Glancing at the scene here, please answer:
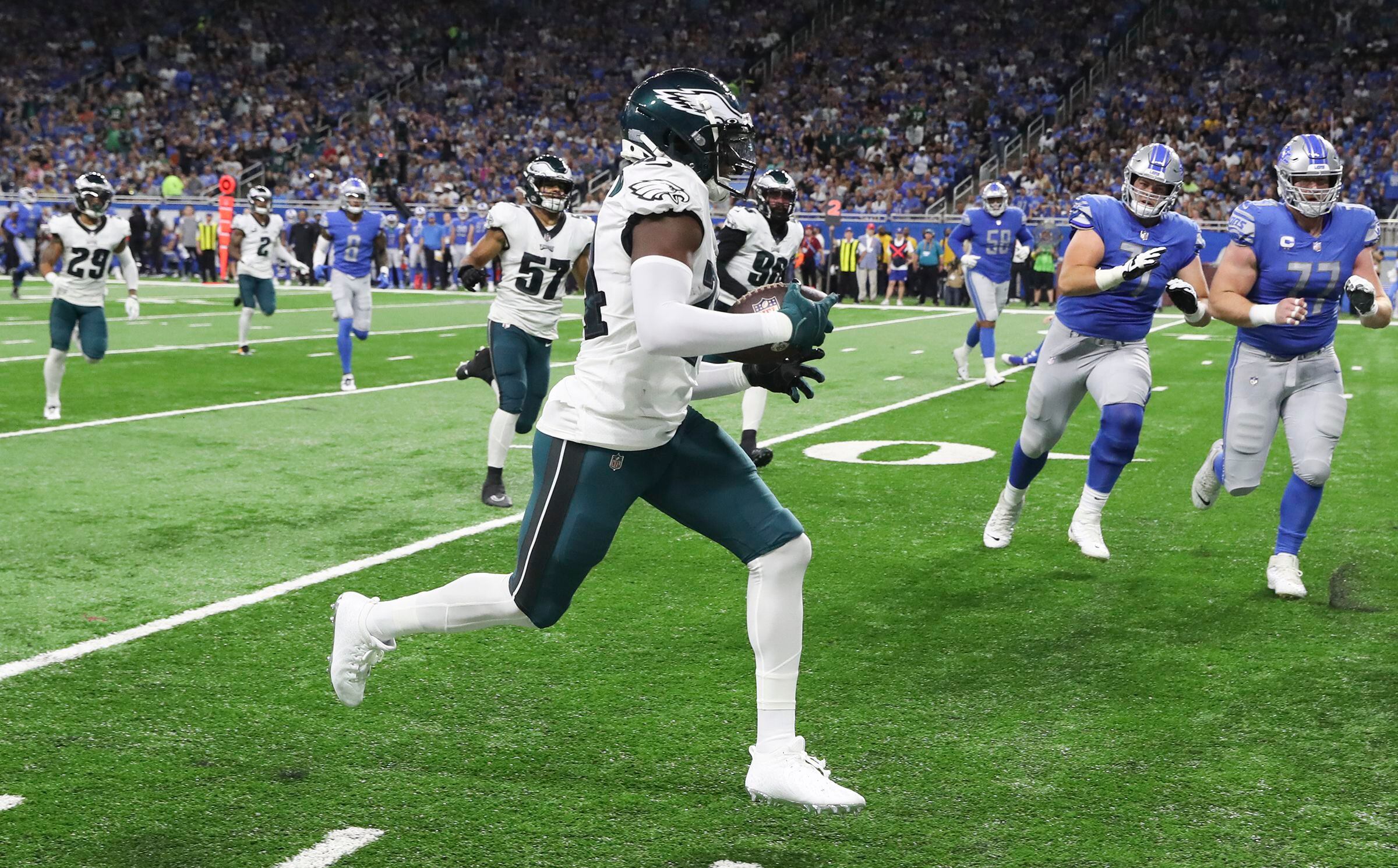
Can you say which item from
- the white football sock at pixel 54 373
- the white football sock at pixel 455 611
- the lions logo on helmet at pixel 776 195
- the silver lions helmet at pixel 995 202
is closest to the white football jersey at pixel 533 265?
the lions logo on helmet at pixel 776 195

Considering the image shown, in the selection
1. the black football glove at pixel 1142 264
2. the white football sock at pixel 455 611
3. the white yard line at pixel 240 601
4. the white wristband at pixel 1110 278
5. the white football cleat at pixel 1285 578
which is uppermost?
the black football glove at pixel 1142 264

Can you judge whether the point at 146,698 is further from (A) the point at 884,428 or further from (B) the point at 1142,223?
(A) the point at 884,428

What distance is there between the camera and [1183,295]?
5602 millimetres

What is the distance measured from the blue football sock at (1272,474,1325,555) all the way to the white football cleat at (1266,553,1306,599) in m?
0.04

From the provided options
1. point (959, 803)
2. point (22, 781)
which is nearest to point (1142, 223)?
point (959, 803)

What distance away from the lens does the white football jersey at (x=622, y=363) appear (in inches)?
138

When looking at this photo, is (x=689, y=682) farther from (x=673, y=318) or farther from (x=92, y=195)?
(x=92, y=195)

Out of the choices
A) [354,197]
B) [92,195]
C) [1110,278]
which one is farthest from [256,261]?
[1110,278]

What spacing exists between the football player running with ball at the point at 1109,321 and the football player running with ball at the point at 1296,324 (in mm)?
286

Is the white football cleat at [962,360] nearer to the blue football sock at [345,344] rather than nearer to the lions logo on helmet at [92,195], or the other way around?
the blue football sock at [345,344]

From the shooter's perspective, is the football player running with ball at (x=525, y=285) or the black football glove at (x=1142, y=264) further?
the football player running with ball at (x=525, y=285)

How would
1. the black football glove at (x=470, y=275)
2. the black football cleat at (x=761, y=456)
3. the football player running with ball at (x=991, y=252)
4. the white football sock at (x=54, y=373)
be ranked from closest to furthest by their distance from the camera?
the black football glove at (x=470, y=275)
the black football cleat at (x=761, y=456)
the white football sock at (x=54, y=373)
the football player running with ball at (x=991, y=252)

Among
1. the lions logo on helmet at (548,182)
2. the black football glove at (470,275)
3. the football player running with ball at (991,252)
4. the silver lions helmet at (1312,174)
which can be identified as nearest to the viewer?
→ the silver lions helmet at (1312,174)

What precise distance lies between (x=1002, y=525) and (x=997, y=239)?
7.67m
